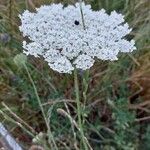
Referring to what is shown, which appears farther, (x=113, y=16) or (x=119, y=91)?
(x=119, y=91)

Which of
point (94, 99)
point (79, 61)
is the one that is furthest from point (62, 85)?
point (79, 61)

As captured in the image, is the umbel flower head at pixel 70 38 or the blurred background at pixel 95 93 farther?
the blurred background at pixel 95 93

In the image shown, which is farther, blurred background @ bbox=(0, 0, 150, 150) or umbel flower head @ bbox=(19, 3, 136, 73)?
blurred background @ bbox=(0, 0, 150, 150)

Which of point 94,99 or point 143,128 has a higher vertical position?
point 94,99

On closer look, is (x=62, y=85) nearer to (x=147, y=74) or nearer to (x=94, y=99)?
(x=94, y=99)
